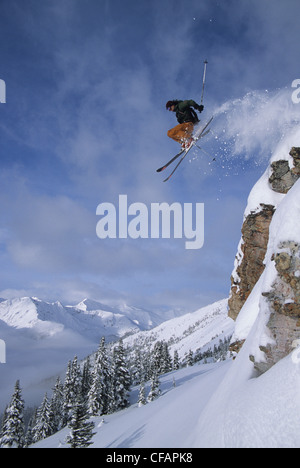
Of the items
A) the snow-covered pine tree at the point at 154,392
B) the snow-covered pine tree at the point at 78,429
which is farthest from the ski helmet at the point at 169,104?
the snow-covered pine tree at the point at 154,392

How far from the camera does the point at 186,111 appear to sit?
14211 mm

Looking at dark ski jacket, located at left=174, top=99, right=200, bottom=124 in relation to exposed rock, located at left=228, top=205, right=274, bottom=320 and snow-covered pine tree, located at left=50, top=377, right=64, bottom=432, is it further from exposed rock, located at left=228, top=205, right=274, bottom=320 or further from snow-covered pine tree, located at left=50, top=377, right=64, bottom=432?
snow-covered pine tree, located at left=50, top=377, right=64, bottom=432

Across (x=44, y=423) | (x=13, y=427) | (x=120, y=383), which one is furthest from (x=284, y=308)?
(x=44, y=423)

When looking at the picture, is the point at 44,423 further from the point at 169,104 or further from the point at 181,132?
the point at 169,104

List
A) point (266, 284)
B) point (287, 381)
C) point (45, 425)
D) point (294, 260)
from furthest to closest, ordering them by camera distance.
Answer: point (45, 425)
point (266, 284)
point (294, 260)
point (287, 381)

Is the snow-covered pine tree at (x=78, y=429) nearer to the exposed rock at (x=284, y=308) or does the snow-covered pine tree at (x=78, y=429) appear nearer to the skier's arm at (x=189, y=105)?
the exposed rock at (x=284, y=308)

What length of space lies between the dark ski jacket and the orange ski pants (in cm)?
29

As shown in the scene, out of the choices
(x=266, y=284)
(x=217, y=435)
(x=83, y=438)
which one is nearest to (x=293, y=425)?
(x=217, y=435)

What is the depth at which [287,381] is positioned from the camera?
294 inches

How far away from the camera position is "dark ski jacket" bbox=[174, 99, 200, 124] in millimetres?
13795

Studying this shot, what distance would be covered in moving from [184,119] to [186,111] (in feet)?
1.70
